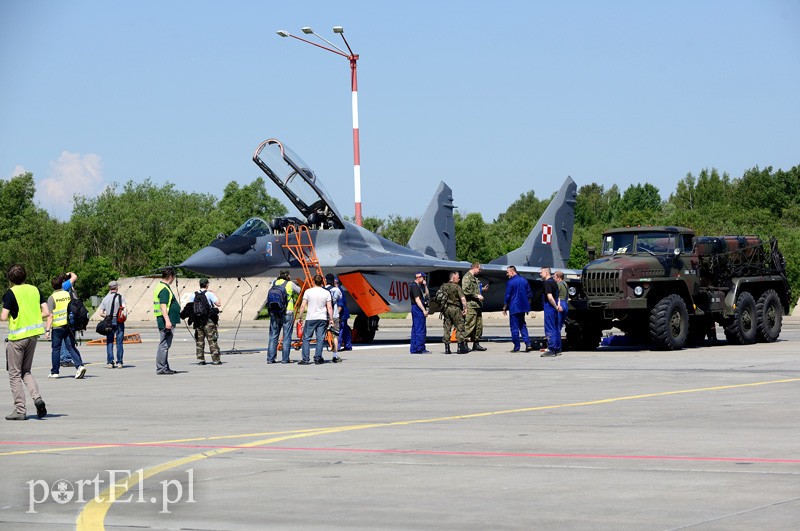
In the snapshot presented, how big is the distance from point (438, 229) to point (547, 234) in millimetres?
3744

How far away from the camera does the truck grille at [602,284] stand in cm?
2289

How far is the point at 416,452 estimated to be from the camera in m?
9.84

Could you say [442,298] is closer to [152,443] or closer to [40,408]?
[40,408]

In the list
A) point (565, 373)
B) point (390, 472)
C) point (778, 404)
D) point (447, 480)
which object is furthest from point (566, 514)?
point (565, 373)

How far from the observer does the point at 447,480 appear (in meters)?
8.42

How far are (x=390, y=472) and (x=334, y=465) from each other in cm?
63

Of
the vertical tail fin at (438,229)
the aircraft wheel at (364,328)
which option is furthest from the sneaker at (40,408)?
Result: the vertical tail fin at (438,229)

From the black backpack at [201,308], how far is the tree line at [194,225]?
1667 inches

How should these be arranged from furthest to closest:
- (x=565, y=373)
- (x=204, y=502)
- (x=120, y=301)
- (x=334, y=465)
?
(x=120, y=301), (x=565, y=373), (x=334, y=465), (x=204, y=502)

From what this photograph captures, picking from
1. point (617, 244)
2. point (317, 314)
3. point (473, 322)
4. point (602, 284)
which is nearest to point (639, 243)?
point (617, 244)

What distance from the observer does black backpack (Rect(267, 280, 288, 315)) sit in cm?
2214

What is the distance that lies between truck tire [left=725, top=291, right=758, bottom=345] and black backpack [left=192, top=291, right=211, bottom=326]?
11.0 meters

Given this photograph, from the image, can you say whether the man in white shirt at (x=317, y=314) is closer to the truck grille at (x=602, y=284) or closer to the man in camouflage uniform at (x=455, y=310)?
the man in camouflage uniform at (x=455, y=310)

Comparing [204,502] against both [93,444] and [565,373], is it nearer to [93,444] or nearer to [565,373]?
[93,444]
